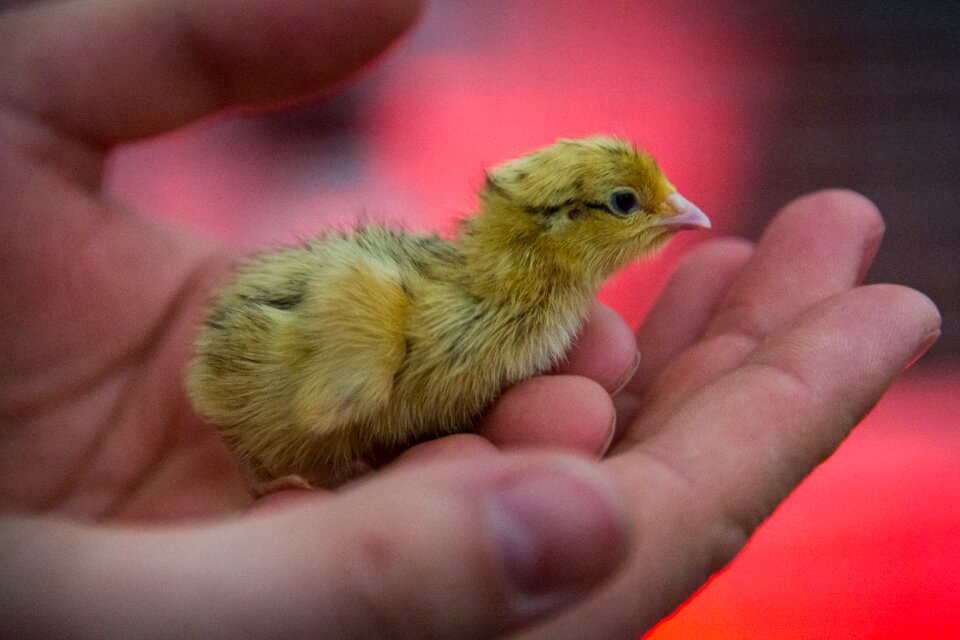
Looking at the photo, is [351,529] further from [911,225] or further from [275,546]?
[911,225]

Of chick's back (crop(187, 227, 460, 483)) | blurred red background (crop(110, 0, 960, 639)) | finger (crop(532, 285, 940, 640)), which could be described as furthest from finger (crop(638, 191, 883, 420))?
blurred red background (crop(110, 0, 960, 639))

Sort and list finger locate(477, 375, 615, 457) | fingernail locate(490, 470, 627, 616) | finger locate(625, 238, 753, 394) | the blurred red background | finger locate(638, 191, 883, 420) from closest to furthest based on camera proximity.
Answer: fingernail locate(490, 470, 627, 616) → finger locate(477, 375, 615, 457) → finger locate(638, 191, 883, 420) → finger locate(625, 238, 753, 394) → the blurred red background

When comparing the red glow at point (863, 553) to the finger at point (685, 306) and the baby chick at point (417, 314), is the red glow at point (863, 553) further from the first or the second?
the baby chick at point (417, 314)

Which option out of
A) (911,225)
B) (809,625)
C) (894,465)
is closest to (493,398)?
(809,625)

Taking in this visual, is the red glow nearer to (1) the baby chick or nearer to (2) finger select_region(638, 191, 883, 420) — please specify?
(2) finger select_region(638, 191, 883, 420)

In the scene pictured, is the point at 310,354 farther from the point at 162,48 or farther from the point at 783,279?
the point at 783,279
